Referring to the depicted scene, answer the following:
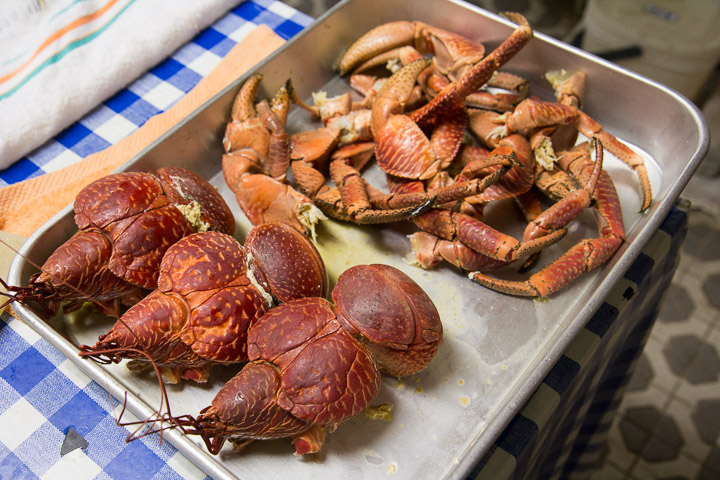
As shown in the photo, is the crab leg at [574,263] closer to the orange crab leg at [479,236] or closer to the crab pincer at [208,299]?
the orange crab leg at [479,236]

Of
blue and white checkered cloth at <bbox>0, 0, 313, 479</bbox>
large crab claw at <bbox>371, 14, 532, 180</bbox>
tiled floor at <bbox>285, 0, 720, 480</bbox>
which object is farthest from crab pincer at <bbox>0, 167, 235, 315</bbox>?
tiled floor at <bbox>285, 0, 720, 480</bbox>

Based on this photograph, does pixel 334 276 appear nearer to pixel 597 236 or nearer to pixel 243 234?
pixel 243 234

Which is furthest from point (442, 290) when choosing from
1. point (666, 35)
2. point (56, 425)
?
point (666, 35)

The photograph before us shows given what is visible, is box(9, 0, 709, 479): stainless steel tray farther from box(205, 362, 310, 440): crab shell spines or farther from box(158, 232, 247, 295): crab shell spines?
box(158, 232, 247, 295): crab shell spines

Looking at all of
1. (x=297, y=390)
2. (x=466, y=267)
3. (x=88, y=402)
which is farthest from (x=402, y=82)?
(x=88, y=402)

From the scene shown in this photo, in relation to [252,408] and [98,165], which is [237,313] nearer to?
[252,408]
